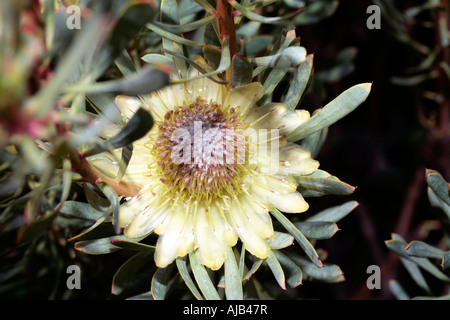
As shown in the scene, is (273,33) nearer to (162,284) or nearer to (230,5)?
(230,5)

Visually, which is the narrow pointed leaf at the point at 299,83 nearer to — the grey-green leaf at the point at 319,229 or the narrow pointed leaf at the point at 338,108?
the narrow pointed leaf at the point at 338,108

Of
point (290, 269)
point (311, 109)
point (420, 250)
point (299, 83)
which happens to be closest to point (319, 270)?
point (290, 269)

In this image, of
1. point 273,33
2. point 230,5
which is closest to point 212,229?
point 230,5

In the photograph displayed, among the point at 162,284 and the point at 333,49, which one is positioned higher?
the point at 333,49

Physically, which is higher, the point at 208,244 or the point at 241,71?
the point at 241,71

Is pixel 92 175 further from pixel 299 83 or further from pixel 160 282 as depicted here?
pixel 299 83
